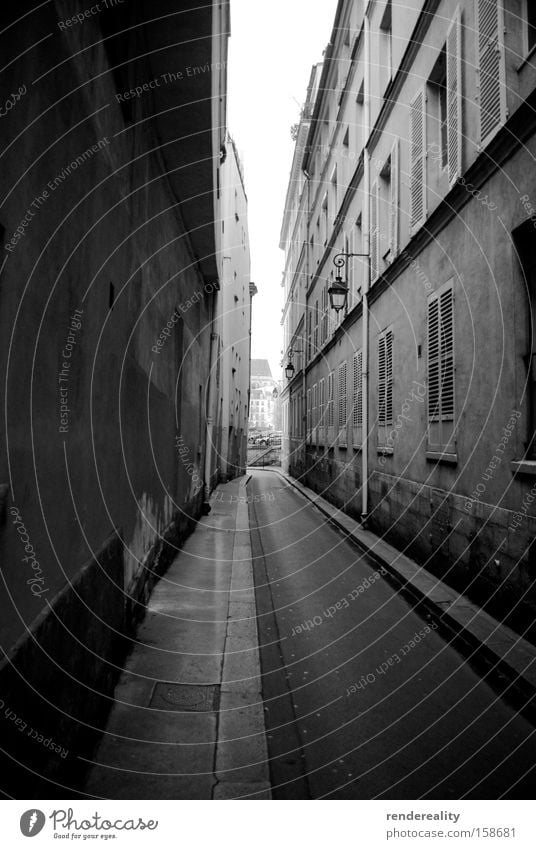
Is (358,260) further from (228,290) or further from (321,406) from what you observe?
(228,290)

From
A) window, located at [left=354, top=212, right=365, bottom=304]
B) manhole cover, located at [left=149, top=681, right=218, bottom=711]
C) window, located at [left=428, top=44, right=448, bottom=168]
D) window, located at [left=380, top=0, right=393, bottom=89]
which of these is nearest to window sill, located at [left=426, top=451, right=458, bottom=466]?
window, located at [left=428, top=44, right=448, bottom=168]

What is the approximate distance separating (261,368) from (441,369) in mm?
148488

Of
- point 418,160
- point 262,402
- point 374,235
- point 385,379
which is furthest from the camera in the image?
point 262,402

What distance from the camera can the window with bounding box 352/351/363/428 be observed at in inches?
576

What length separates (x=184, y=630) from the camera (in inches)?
235

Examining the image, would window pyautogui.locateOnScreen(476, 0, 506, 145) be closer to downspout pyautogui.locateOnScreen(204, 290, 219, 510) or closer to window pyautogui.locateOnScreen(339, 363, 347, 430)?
downspout pyautogui.locateOnScreen(204, 290, 219, 510)

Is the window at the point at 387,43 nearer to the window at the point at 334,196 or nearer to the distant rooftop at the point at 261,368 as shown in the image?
the window at the point at 334,196

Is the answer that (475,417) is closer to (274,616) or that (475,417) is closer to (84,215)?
(274,616)

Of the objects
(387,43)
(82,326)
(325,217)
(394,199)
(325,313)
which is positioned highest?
(387,43)

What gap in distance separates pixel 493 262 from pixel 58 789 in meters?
6.48

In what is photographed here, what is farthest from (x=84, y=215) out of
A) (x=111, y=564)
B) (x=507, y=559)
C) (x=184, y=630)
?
(x=507, y=559)

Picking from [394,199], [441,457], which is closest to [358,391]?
[394,199]

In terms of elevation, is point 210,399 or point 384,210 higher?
point 384,210

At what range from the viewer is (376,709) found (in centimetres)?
426
